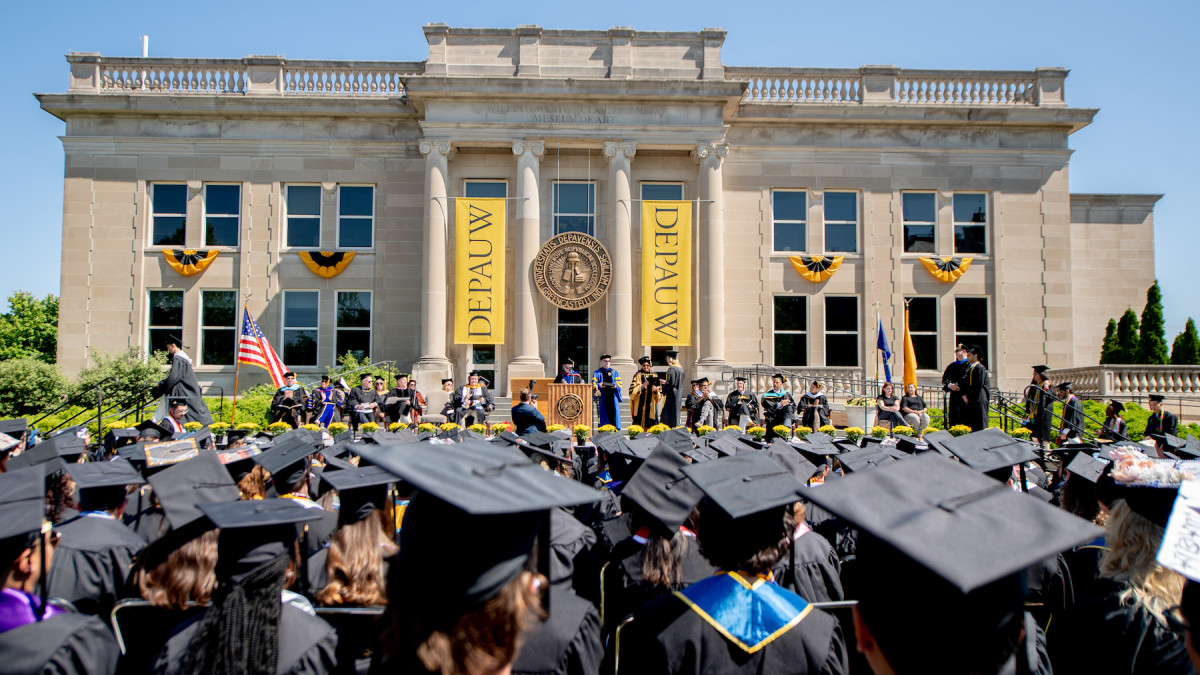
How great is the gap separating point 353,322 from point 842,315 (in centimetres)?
1605

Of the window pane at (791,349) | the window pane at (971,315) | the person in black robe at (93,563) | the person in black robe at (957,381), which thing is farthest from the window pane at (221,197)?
the window pane at (971,315)

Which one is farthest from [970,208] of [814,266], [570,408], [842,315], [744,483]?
[744,483]

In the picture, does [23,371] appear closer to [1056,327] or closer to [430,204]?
[430,204]

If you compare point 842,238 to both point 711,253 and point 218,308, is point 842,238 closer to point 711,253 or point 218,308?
point 711,253

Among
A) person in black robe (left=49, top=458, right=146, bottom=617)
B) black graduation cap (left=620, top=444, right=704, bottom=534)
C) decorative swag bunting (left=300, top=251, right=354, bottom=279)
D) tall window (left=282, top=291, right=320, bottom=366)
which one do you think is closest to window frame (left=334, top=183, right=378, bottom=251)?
decorative swag bunting (left=300, top=251, right=354, bottom=279)

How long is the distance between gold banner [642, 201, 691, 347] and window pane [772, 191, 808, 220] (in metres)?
3.64

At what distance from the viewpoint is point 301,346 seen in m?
23.5

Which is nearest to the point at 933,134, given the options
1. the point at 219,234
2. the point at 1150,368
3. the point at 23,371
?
the point at 1150,368

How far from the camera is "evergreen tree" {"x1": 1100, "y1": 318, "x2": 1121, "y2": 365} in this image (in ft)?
77.5

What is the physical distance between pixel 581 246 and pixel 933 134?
1217cm

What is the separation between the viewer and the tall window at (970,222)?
2405 centimetres

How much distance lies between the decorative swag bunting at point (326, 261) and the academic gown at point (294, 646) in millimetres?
21839

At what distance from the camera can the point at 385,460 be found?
7.11ft

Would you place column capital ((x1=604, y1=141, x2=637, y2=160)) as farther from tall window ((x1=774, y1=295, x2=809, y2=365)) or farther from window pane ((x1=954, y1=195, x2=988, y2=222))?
window pane ((x1=954, y1=195, x2=988, y2=222))
